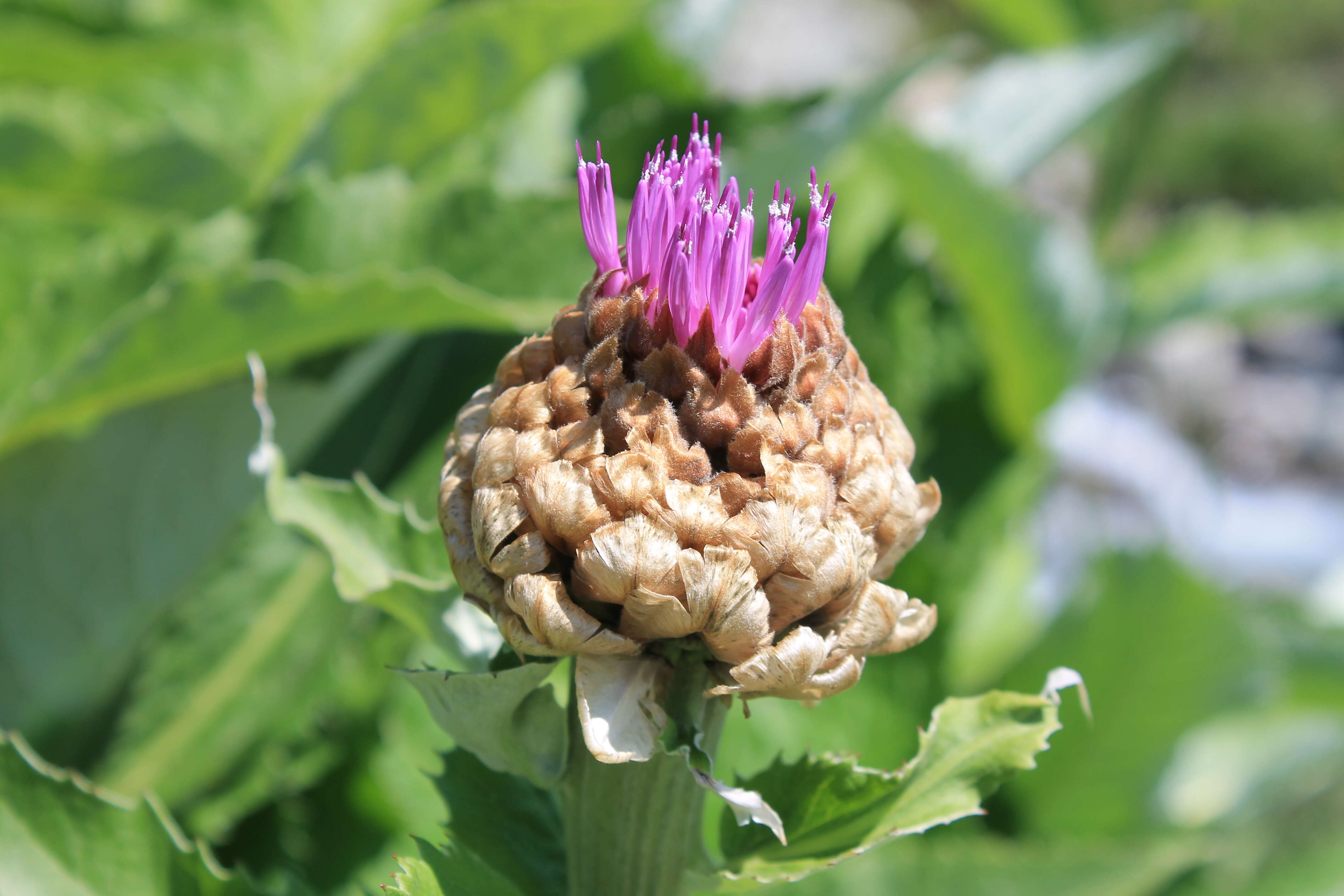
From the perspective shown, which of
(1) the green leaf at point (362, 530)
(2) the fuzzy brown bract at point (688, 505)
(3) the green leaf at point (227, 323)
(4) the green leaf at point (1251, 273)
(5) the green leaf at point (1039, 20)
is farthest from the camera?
(5) the green leaf at point (1039, 20)

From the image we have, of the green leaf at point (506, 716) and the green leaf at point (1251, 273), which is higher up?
the green leaf at point (506, 716)

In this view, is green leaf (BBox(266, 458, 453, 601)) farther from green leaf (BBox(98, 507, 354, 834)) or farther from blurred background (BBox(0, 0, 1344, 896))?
green leaf (BBox(98, 507, 354, 834))

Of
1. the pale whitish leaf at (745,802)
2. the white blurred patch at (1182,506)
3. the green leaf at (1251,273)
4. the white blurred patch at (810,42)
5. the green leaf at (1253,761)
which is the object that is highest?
the pale whitish leaf at (745,802)

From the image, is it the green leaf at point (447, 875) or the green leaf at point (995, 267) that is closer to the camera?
the green leaf at point (447, 875)

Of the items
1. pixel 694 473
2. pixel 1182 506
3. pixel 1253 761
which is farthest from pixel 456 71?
pixel 1182 506

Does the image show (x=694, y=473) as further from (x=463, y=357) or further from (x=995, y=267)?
(x=995, y=267)

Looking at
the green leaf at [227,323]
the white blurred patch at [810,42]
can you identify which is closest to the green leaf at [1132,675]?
the green leaf at [227,323]

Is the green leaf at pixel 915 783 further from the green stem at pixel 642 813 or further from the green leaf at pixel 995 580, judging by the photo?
the green leaf at pixel 995 580
